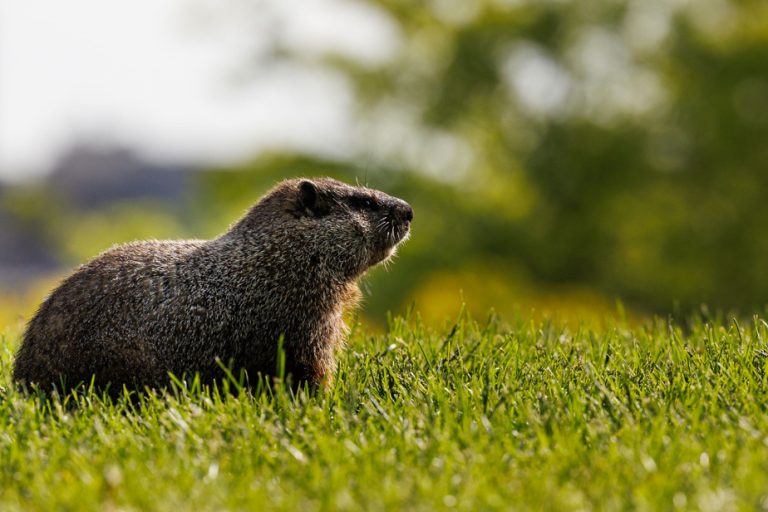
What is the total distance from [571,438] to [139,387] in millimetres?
2483

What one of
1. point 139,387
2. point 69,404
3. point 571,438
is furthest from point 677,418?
point 69,404

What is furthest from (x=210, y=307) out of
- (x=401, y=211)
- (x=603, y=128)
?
(x=603, y=128)

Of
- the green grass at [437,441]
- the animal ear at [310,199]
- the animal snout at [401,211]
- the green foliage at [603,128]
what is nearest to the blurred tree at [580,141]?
the green foliage at [603,128]

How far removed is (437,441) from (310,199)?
235cm

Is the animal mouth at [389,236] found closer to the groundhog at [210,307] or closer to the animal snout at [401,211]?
the animal snout at [401,211]

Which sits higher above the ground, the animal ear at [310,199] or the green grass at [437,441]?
the animal ear at [310,199]

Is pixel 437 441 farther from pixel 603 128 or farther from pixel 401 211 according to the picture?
pixel 603 128

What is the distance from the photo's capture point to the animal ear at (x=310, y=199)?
243 inches

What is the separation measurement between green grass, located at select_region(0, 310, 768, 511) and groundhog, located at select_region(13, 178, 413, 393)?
226mm

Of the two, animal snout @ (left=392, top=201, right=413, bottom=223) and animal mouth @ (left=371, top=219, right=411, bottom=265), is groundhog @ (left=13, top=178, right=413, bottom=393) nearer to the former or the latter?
animal mouth @ (left=371, top=219, right=411, bottom=265)

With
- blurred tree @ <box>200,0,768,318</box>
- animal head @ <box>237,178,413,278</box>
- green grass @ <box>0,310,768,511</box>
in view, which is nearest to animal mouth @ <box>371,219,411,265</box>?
animal head @ <box>237,178,413,278</box>

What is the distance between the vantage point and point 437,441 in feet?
14.1

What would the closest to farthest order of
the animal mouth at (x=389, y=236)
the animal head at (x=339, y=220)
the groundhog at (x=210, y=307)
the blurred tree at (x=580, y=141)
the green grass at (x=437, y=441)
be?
the green grass at (x=437, y=441)
the groundhog at (x=210, y=307)
the animal head at (x=339, y=220)
the animal mouth at (x=389, y=236)
the blurred tree at (x=580, y=141)

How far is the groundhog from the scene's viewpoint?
5.52m
